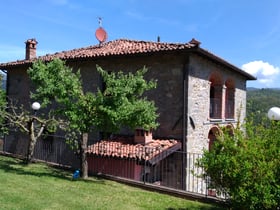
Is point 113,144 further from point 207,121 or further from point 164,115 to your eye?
point 207,121

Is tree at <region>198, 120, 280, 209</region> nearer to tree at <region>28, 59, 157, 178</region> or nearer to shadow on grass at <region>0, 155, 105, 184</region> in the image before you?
tree at <region>28, 59, 157, 178</region>

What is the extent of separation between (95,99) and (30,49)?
11821 millimetres

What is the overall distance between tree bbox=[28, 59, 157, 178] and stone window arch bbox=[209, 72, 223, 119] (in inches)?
254

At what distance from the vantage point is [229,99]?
18000 mm

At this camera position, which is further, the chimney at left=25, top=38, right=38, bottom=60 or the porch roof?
the chimney at left=25, top=38, right=38, bottom=60

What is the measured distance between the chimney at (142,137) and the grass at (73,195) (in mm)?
2549

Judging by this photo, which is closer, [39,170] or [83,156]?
[83,156]

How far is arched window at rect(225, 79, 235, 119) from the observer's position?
17.1 meters

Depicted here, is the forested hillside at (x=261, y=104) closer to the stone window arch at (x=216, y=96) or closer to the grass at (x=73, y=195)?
the stone window arch at (x=216, y=96)

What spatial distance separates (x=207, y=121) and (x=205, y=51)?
11.6 ft

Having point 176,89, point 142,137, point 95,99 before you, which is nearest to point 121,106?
point 95,99

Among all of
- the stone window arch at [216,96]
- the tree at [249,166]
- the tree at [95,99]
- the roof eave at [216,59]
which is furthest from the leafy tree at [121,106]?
the stone window arch at [216,96]

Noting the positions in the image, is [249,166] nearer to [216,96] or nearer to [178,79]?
[178,79]

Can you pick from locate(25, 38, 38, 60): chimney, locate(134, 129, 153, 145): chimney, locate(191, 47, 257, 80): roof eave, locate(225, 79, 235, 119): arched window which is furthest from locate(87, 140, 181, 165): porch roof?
locate(25, 38, 38, 60): chimney
